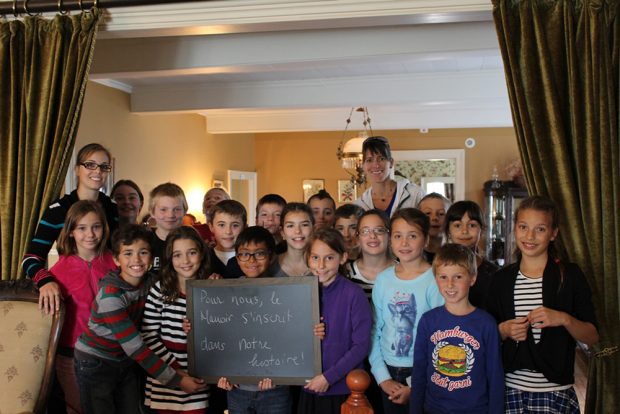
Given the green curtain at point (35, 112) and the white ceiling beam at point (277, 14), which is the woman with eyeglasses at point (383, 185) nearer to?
the white ceiling beam at point (277, 14)

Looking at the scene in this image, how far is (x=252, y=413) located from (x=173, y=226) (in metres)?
0.99

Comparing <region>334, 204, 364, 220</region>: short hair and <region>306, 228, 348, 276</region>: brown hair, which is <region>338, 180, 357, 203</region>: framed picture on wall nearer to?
<region>334, 204, 364, 220</region>: short hair

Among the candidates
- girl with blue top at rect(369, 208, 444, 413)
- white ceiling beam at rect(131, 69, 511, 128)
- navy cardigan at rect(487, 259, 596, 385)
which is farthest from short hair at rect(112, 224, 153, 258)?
white ceiling beam at rect(131, 69, 511, 128)

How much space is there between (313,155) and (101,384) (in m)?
7.98

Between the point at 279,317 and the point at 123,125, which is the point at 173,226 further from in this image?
the point at 123,125

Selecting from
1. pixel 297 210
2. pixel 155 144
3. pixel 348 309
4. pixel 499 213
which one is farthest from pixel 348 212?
pixel 499 213

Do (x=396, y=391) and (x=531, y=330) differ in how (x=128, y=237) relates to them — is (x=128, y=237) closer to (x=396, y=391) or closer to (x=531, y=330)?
(x=396, y=391)

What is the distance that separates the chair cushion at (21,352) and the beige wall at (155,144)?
3.05 meters

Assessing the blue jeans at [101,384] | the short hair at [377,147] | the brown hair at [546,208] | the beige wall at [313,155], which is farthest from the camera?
the beige wall at [313,155]

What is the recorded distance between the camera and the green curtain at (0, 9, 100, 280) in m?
2.66

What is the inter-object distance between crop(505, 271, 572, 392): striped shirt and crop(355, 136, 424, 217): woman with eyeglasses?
1.13 m

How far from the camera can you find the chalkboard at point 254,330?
7.17ft

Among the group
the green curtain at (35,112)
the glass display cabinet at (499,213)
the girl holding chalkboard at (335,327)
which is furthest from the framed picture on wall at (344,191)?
the girl holding chalkboard at (335,327)

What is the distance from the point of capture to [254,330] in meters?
2.24
